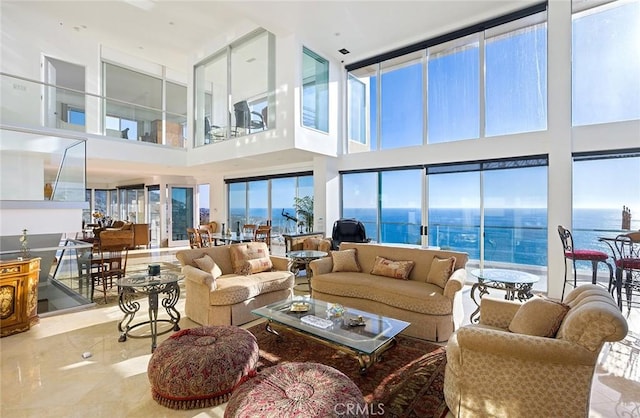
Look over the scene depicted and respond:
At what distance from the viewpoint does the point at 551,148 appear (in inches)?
194

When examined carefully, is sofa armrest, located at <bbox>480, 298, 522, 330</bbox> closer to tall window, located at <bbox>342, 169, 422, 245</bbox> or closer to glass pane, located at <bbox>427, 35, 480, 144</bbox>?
tall window, located at <bbox>342, 169, 422, 245</bbox>

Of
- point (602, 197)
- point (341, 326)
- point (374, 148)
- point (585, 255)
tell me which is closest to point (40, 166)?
point (341, 326)

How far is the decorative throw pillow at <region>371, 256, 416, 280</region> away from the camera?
3.90 metres

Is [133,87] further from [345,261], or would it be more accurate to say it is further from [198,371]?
[198,371]

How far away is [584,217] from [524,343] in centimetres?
449

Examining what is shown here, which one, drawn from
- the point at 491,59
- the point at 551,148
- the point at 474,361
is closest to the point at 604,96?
the point at 551,148

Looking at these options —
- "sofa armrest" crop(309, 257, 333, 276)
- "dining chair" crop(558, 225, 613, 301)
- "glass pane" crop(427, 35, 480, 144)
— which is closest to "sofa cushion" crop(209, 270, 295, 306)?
"sofa armrest" crop(309, 257, 333, 276)

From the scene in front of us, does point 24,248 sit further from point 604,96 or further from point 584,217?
point 604,96

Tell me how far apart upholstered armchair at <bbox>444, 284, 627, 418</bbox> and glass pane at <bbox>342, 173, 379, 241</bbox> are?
528 centimetres

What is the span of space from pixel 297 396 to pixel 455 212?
5.40 m

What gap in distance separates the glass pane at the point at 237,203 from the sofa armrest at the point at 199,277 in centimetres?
666

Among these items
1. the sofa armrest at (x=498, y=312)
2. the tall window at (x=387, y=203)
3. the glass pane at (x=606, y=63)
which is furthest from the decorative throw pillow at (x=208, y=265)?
the glass pane at (x=606, y=63)

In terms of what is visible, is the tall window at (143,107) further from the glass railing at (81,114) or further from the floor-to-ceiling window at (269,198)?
the floor-to-ceiling window at (269,198)

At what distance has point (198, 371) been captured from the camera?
2141mm
